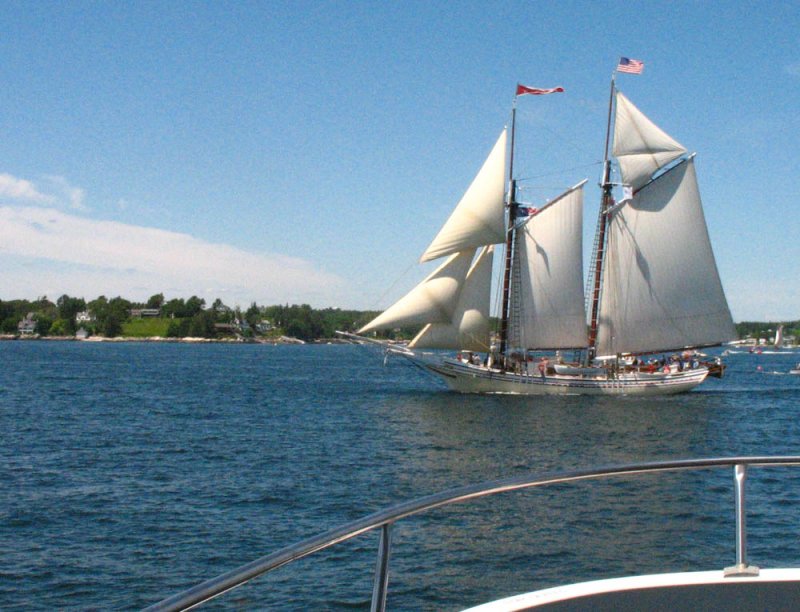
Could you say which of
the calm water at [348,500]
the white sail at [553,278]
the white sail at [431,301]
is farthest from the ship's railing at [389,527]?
the white sail at [553,278]

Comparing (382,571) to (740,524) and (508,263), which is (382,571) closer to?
(740,524)

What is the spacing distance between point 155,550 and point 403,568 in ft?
16.2

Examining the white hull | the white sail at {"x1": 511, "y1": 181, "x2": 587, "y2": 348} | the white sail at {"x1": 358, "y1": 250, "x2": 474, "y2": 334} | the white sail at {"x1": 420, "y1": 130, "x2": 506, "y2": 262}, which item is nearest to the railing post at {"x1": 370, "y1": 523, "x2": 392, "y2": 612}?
the white sail at {"x1": 358, "y1": 250, "x2": 474, "y2": 334}

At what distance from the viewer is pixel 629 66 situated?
57.8 m

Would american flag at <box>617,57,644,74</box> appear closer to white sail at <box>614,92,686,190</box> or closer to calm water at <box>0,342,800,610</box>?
white sail at <box>614,92,686,190</box>

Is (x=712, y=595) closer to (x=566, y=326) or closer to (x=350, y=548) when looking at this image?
(x=350, y=548)

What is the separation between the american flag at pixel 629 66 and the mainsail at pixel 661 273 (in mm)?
5097

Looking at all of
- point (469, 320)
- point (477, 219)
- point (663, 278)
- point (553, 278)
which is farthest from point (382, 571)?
point (553, 278)

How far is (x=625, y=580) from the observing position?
3543mm

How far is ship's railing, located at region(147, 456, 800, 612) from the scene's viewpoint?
2.07 m

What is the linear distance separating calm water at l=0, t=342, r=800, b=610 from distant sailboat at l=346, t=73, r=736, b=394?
8817 mm

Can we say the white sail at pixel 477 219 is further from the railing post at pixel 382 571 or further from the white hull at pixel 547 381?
the railing post at pixel 382 571

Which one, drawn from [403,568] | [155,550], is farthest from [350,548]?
[155,550]

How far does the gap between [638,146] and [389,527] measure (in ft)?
197
